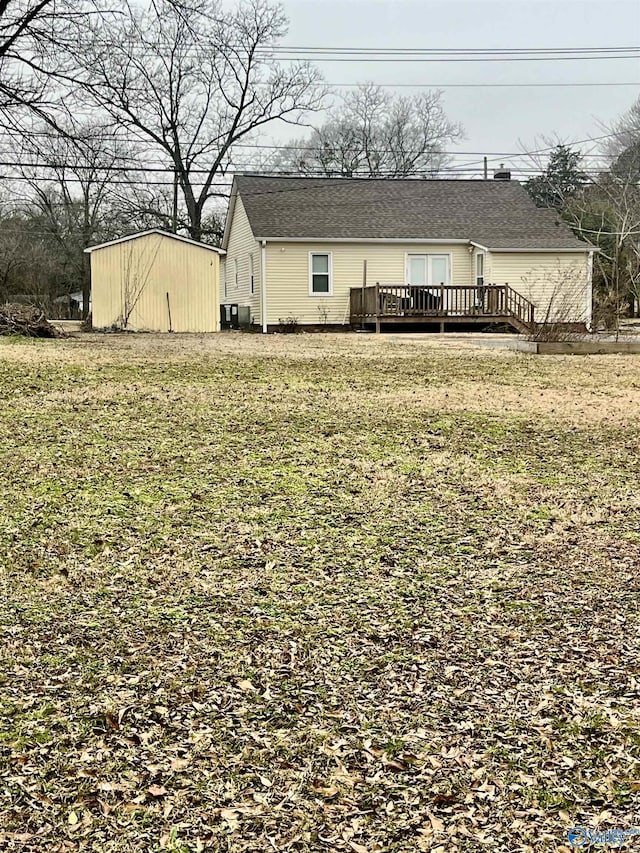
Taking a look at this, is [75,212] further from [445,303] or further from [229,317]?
[445,303]

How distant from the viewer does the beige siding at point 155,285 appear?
23.2 meters

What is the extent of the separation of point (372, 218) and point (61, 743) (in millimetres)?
24212

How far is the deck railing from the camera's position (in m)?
22.1

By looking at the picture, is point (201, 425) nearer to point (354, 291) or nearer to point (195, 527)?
point (195, 527)

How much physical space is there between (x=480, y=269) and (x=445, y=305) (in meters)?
3.22

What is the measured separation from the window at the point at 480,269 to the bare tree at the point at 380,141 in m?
18.9

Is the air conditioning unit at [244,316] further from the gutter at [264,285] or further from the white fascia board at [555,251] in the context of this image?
the white fascia board at [555,251]

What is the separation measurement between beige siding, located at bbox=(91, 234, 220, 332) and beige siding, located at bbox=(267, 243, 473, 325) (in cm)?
171

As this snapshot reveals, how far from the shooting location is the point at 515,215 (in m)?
26.7

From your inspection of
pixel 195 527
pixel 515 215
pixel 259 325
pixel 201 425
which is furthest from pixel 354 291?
pixel 195 527

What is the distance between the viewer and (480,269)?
24.9m

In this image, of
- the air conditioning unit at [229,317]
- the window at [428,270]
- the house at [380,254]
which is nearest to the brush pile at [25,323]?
the house at [380,254]

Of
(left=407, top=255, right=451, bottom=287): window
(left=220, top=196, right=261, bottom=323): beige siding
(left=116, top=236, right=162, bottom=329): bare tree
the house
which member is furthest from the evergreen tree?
(left=116, top=236, right=162, bottom=329): bare tree

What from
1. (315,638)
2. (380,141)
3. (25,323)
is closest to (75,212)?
(380,141)
